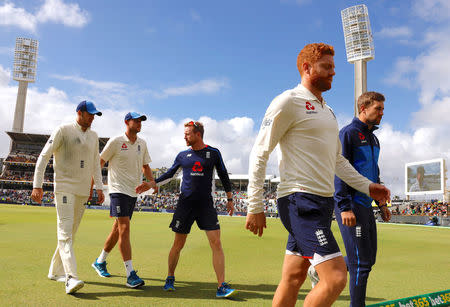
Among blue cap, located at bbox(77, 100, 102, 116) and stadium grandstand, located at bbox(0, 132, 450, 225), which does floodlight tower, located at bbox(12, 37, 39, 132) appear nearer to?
stadium grandstand, located at bbox(0, 132, 450, 225)

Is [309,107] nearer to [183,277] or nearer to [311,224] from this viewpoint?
[311,224]

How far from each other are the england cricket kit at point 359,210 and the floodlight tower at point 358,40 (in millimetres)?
66171

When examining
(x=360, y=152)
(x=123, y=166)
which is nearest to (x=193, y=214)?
(x=123, y=166)

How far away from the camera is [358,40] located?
221 ft

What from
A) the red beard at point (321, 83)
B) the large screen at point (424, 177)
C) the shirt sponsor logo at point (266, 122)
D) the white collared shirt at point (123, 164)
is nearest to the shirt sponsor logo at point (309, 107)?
the red beard at point (321, 83)

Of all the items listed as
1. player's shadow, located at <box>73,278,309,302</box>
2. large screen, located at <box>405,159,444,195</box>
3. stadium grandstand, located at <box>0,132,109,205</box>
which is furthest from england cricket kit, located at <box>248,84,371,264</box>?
stadium grandstand, located at <box>0,132,109,205</box>

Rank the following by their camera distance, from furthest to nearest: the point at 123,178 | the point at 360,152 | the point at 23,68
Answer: the point at 23,68
the point at 123,178
the point at 360,152

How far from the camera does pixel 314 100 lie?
8.91 ft

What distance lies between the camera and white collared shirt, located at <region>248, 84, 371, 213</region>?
2.51 metres

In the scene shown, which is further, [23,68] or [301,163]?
[23,68]

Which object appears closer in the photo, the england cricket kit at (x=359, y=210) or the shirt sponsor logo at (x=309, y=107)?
the shirt sponsor logo at (x=309, y=107)

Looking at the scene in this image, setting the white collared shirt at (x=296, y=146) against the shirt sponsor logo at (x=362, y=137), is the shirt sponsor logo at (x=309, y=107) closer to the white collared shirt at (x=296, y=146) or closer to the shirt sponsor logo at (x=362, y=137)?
the white collared shirt at (x=296, y=146)

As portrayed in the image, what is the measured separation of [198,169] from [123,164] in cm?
132

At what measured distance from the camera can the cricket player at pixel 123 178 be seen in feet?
17.1
